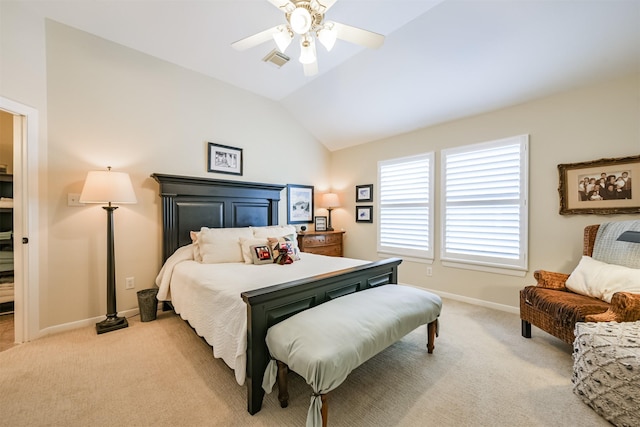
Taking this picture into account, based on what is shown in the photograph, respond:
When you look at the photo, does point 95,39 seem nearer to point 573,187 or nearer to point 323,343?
point 323,343

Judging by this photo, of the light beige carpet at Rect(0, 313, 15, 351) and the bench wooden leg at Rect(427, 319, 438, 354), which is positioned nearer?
the bench wooden leg at Rect(427, 319, 438, 354)

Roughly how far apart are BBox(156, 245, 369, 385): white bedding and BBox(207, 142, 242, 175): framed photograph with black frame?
121 centimetres

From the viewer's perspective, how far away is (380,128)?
4141 mm

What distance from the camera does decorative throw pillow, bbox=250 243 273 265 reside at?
271 centimetres

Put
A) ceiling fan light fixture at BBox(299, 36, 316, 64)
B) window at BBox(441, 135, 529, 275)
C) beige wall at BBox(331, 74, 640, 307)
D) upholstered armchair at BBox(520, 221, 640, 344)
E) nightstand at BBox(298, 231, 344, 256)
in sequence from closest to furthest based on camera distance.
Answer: upholstered armchair at BBox(520, 221, 640, 344) → ceiling fan light fixture at BBox(299, 36, 316, 64) → beige wall at BBox(331, 74, 640, 307) → window at BBox(441, 135, 529, 275) → nightstand at BBox(298, 231, 344, 256)

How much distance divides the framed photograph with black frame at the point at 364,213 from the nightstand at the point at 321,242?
16.8 inches

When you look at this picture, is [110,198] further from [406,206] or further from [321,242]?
[406,206]

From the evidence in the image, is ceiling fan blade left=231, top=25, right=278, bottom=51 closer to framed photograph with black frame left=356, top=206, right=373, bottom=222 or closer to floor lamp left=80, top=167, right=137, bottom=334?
floor lamp left=80, top=167, right=137, bottom=334

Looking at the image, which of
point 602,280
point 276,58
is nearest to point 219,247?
point 276,58

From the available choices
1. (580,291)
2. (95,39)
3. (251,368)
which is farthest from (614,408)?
(95,39)

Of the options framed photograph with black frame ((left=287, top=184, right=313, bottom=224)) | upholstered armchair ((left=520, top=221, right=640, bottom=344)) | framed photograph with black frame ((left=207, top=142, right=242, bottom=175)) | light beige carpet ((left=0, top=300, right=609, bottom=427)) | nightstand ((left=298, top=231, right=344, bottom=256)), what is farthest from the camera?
framed photograph with black frame ((left=287, top=184, right=313, bottom=224))

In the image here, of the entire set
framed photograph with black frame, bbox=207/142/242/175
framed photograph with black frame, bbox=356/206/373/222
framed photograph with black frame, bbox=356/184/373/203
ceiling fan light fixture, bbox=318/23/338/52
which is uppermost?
ceiling fan light fixture, bbox=318/23/338/52

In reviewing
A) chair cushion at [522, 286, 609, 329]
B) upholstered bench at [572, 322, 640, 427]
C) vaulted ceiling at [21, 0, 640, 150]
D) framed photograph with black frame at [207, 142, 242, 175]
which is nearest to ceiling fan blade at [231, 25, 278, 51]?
vaulted ceiling at [21, 0, 640, 150]

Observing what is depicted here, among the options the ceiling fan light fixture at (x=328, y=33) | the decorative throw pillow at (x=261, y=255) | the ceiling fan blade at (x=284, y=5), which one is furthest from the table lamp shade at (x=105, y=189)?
the ceiling fan light fixture at (x=328, y=33)
